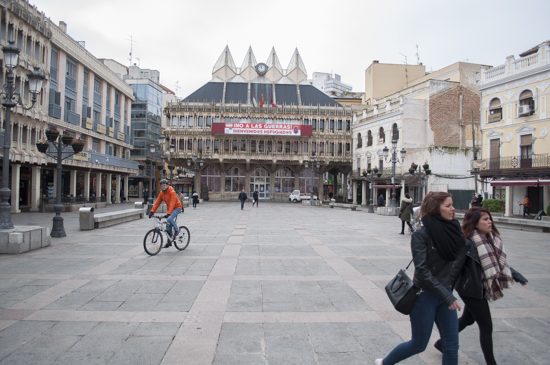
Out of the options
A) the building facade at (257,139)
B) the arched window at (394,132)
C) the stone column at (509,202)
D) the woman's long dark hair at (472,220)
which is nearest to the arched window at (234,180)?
the building facade at (257,139)

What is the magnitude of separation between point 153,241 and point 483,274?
26.7 ft

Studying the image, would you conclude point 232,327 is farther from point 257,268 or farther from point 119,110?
point 119,110

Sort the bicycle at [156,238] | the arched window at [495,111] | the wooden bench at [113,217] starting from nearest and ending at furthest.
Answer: the bicycle at [156,238] → the wooden bench at [113,217] → the arched window at [495,111]

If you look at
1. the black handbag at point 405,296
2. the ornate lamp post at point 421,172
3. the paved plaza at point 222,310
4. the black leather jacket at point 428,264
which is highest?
the ornate lamp post at point 421,172

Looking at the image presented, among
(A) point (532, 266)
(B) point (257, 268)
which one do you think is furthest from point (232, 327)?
(A) point (532, 266)

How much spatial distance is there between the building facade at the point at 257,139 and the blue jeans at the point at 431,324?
50189mm

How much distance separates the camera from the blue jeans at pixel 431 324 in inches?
133

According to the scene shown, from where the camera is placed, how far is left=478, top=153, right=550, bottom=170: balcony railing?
85.6 feet

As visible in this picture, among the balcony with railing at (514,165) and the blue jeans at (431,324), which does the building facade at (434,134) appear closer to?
the balcony with railing at (514,165)

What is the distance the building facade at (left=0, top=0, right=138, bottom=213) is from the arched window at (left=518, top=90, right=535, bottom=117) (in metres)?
33.0

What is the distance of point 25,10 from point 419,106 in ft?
115

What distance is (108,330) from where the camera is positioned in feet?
15.8

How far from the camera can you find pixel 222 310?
565cm

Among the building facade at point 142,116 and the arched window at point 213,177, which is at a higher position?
the building facade at point 142,116
